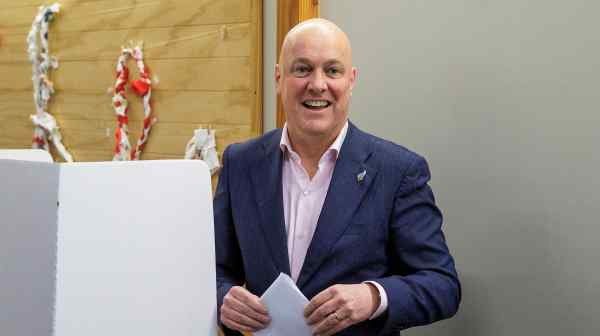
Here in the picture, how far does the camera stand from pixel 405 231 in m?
1.51

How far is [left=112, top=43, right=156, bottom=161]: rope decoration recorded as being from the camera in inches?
103

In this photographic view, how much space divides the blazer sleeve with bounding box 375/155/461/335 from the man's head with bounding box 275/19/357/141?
23cm

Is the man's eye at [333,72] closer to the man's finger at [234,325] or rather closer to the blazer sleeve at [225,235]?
the blazer sleeve at [225,235]

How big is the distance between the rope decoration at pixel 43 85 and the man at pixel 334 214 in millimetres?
1576

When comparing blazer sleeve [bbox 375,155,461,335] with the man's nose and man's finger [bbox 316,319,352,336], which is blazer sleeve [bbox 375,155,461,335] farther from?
the man's nose

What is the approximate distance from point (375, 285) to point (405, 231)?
0.16 m

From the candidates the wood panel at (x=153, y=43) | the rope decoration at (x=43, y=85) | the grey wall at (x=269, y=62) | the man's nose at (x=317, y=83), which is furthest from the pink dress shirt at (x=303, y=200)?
the rope decoration at (x=43, y=85)

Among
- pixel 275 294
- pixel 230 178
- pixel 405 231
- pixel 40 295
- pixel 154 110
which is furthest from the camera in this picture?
pixel 154 110

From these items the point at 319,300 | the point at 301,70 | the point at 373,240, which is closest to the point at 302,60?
the point at 301,70

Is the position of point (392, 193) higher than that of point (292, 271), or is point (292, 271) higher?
point (392, 193)

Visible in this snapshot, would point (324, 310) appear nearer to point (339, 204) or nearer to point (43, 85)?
point (339, 204)

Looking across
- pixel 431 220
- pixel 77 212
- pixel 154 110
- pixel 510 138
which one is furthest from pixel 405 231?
pixel 154 110

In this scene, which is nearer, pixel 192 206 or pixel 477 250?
pixel 192 206

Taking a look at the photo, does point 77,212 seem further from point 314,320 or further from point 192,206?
point 314,320
